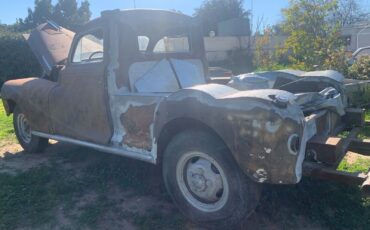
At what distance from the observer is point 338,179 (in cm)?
297

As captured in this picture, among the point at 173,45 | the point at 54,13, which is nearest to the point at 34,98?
the point at 173,45

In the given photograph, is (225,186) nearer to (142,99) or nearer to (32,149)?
(142,99)

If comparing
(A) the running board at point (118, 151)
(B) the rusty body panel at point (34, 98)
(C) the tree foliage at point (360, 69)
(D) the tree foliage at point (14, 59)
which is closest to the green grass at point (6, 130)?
(B) the rusty body panel at point (34, 98)

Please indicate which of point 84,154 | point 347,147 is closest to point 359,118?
point 347,147

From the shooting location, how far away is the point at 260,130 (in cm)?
284

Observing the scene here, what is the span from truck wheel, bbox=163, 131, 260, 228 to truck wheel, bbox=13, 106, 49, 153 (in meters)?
3.10

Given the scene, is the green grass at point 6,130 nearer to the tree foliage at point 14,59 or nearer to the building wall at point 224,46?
the tree foliage at point 14,59

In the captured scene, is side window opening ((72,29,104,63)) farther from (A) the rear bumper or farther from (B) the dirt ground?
(A) the rear bumper

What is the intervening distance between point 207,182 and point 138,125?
1001mm

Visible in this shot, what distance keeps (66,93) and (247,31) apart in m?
28.0

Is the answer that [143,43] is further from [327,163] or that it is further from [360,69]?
[360,69]

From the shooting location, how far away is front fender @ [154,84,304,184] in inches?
110

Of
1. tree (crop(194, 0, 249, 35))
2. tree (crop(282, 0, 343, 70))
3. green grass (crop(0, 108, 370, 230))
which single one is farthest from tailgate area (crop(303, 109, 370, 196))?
tree (crop(194, 0, 249, 35))

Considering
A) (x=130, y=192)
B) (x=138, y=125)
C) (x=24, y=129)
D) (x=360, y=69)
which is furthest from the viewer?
(x=360, y=69)
